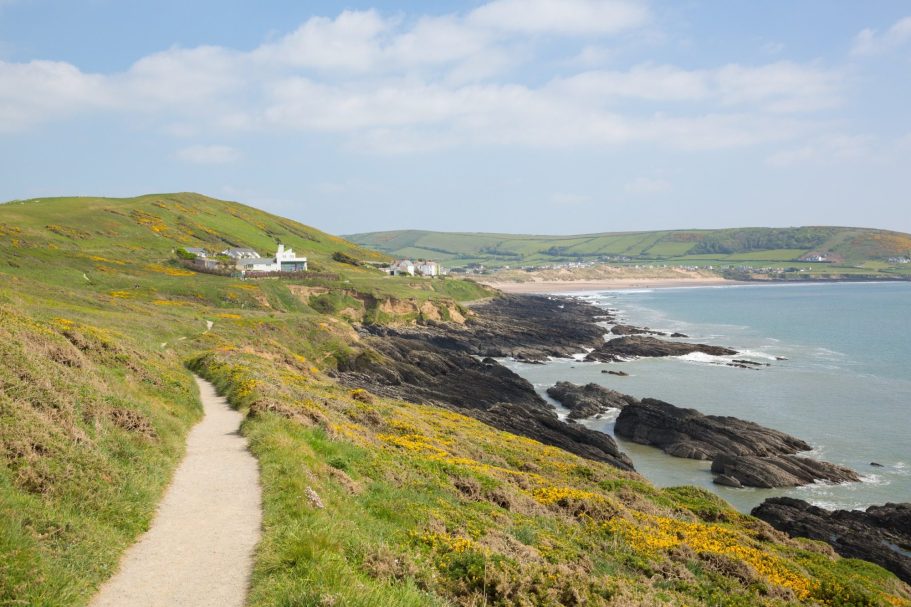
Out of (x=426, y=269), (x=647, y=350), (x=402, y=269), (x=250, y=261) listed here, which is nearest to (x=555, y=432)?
(x=647, y=350)

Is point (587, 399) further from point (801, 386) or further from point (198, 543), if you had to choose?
point (198, 543)

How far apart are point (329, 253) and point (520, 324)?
7394 cm

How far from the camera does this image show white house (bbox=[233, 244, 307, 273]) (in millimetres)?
105562

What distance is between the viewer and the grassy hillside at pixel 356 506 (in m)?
9.01

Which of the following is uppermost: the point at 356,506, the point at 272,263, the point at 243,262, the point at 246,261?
the point at 246,261

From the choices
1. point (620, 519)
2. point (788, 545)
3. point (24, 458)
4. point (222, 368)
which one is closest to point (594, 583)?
point (620, 519)

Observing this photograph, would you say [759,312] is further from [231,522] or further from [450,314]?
[231,522]

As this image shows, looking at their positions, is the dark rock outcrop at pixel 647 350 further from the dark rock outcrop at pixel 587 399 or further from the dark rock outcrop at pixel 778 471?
the dark rock outcrop at pixel 778 471

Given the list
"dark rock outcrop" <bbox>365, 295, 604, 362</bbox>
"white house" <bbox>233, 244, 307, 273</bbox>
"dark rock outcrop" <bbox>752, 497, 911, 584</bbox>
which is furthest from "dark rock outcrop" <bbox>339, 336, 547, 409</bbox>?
"white house" <bbox>233, 244, 307, 273</bbox>

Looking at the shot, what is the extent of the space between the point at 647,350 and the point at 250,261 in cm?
6921

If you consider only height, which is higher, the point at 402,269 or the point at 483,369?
the point at 402,269

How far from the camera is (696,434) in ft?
138

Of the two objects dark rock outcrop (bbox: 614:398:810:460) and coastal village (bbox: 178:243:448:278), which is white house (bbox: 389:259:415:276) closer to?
coastal village (bbox: 178:243:448:278)

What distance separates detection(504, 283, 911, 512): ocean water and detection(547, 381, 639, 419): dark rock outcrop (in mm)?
1211
